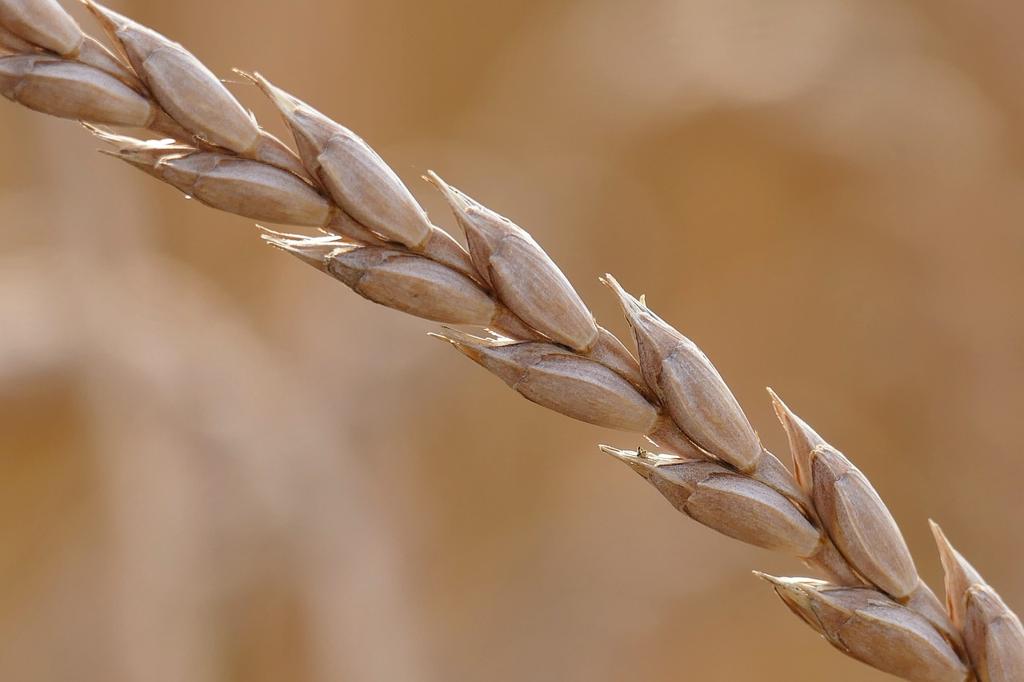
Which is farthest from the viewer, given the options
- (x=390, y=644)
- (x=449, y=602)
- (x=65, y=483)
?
(x=449, y=602)

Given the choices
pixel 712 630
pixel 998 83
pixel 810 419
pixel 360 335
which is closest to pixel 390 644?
pixel 360 335

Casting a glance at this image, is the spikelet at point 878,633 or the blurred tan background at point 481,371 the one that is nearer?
A: the spikelet at point 878,633

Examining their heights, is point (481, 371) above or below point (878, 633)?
below

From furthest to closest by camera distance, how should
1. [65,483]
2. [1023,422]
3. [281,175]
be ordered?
[65,483]
[1023,422]
[281,175]

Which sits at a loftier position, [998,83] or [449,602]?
[998,83]

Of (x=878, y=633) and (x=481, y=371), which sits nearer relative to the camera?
(x=878, y=633)

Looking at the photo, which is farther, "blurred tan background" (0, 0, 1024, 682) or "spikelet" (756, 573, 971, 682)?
"blurred tan background" (0, 0, 1024, 682)

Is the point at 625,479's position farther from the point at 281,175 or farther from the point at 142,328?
the point at 281,175

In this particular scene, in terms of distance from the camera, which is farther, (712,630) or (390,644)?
(712,630)
